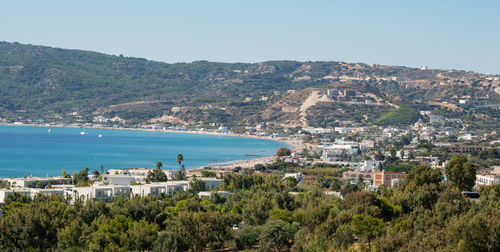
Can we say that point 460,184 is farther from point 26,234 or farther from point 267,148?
point 267,148

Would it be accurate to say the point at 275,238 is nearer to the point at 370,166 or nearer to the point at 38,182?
the point at 38,182

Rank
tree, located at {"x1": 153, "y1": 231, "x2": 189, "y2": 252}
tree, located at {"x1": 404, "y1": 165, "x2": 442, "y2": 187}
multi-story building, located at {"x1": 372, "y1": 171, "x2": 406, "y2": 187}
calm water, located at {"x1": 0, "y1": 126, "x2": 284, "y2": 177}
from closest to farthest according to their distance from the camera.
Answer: tree, located at {"x1": 153, "y1": 231, "x2": 189, "y2": 252}
tree, located at {"x1": 404, "y1": 165, "x2": 442, "y2": 187}
multi-story building, located at {"x1": 372, "y1": 171, "x2": 406, "y2": 187}
calm water, located at {"x1": 0, "y1": 126, "x2": 284, "y2": 177}

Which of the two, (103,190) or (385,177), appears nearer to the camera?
(103,190)

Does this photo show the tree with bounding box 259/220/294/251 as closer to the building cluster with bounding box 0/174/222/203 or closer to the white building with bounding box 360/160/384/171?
the building cluster with bounding box 0/174/222/203

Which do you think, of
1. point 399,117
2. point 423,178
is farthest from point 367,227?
point 399,117

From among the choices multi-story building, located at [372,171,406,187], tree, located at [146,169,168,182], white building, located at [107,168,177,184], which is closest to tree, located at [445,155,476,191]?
multi-story building, located at [372,171,406,187]

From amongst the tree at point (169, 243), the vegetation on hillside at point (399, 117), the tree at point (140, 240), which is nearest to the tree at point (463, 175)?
the tree at point (169, 243)
